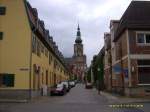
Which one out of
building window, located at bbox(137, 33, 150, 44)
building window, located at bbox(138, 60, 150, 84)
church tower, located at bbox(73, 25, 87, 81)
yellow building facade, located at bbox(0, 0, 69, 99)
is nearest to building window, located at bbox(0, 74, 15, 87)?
yellow building facade, located at bbox(0, 0, 69, 99)

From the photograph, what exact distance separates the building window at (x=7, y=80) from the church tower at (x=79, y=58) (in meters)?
146

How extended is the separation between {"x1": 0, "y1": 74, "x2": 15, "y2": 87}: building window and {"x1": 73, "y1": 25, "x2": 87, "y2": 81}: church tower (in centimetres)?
14624

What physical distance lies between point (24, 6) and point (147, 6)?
14461 mm

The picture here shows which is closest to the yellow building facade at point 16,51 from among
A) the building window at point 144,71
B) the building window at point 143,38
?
the building window at point 144,71

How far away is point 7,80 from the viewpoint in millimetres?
33281

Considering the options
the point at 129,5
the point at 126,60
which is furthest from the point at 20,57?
the point at 129,5

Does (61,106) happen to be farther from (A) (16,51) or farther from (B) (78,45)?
(B) (78,45)

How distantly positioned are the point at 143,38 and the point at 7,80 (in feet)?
48.4

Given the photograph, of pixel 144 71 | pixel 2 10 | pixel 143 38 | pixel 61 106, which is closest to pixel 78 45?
pixel 143 38

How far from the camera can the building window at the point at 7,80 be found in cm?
3312

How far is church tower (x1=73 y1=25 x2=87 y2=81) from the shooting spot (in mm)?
180500

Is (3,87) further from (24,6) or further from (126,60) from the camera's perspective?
(126,60)

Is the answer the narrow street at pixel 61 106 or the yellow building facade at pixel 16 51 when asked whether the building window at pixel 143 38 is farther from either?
the yellow building facade at pixel 16 51

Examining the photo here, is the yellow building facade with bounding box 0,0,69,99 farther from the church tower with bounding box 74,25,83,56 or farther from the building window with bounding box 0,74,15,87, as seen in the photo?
the church tower with bounding box 74,25,83,56
